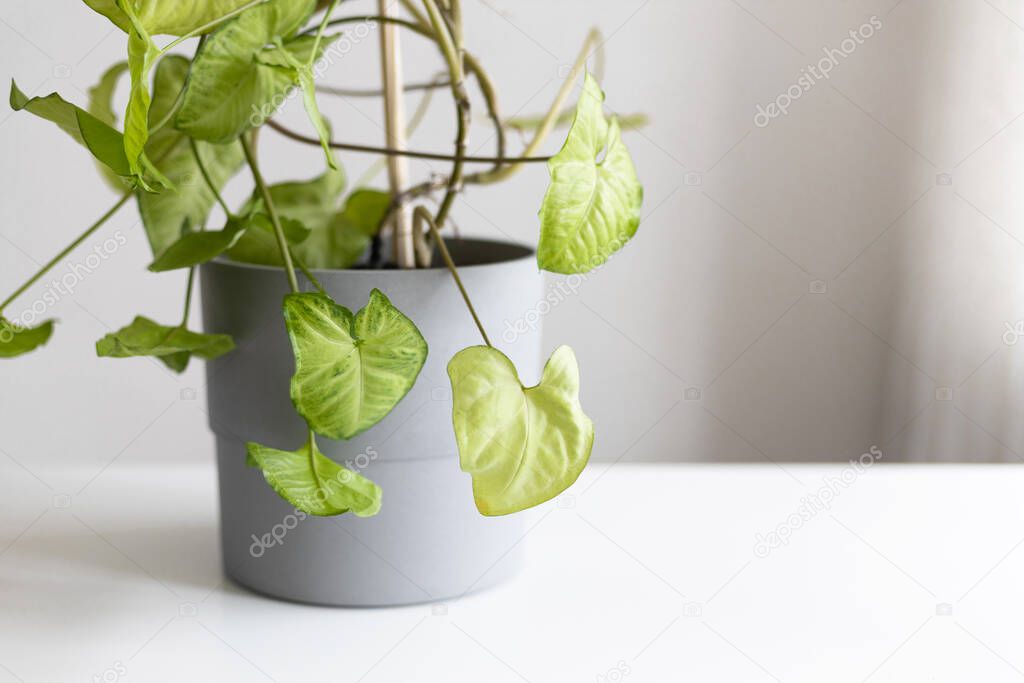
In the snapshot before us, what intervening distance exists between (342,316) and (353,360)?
26mm

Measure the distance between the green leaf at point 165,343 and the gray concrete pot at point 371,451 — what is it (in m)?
0.02

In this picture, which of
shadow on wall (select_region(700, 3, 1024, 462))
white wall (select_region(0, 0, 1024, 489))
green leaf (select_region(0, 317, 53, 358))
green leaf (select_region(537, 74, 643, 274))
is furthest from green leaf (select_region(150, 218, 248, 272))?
shadow on wall (select_region(700, 3, 1024, 462))

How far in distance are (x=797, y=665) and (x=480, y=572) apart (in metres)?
0.23

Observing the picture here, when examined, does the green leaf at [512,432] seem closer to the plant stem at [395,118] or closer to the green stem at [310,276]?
the green stem at [310,276]

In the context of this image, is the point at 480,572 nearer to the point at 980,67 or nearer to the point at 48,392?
the point at 48,392

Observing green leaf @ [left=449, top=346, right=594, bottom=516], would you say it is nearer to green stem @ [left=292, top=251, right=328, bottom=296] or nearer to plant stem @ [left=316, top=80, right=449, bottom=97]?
green stem @ [left=292, top=251, right=328, bottom=296]

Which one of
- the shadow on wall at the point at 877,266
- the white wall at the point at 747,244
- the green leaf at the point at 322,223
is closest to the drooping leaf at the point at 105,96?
the green leaf at the point at 322,223

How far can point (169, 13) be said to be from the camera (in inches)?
22.7

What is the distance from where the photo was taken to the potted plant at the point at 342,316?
1.98 feet

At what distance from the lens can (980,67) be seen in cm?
159

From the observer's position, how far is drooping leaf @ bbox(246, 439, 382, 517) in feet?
2.03

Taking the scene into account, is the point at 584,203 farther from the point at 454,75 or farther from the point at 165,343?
the point at 165,343

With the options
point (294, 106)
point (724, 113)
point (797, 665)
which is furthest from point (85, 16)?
point (797, 665)

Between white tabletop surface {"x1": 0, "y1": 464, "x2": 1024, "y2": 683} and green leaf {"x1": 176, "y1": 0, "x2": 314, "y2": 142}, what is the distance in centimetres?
32
